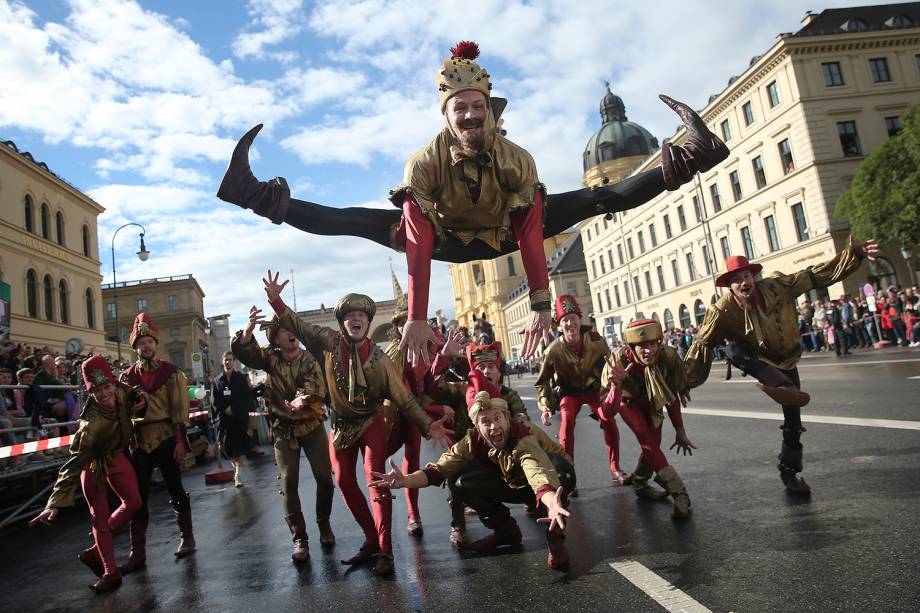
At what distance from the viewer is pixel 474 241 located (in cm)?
354

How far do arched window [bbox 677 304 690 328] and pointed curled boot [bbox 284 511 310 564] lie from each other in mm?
47387

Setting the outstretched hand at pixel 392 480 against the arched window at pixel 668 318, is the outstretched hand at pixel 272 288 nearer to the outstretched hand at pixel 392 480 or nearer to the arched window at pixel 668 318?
the outstretched hand at pixel 392 480

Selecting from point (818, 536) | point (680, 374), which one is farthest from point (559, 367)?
point (818, 536)

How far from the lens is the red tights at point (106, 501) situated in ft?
16.2

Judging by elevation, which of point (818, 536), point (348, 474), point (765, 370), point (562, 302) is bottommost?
point (818, 536)

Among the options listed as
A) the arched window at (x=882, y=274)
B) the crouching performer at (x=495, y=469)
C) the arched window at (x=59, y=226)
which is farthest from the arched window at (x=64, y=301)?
the arched window at (x=882, y=274)

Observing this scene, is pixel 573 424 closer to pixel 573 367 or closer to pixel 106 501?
pixel 573 367

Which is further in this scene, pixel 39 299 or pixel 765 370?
pixel 39 299

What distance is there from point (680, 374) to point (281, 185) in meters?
3.84

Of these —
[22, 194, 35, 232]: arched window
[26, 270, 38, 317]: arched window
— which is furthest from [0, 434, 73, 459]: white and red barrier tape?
[22, 194, 35, 232]: arched window

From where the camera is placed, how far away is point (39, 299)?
108 feet

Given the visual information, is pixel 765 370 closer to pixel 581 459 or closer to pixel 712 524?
pixel 712 524

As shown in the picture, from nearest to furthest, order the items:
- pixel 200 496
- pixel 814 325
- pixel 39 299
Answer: pixel 200 496 → pixel 814 325 → pixel 39 299

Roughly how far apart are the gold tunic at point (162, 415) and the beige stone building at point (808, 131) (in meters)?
28.9
